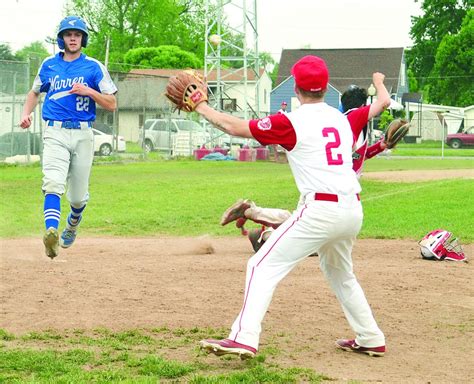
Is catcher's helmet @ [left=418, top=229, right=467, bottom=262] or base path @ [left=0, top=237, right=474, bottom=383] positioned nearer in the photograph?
base path @ [left=0, top=237, right=474, bottom=383]

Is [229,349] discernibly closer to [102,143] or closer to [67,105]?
[67,105]

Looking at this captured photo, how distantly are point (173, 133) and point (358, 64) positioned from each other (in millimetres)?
36432

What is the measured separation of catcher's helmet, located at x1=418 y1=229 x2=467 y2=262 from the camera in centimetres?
1059

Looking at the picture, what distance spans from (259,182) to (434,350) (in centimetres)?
1576

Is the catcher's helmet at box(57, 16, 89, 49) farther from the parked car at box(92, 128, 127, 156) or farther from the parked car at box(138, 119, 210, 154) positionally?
the parked car at box(138, 119, 210, 154)

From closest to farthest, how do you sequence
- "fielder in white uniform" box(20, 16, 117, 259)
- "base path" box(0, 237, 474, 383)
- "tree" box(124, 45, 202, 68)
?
"base path" box(0, 237, 474, 383)
"fielder in white uniform" box(20, 16, 117, 259)
"tree" box(124, 45, 202, 68)

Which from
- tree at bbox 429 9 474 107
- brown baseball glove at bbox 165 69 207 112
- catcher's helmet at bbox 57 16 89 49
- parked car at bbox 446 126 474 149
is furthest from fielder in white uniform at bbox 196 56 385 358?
tree at bbox 429 9 474 107

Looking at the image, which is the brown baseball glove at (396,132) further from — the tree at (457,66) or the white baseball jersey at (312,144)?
the tree at (457,66)

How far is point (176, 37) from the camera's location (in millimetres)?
71938

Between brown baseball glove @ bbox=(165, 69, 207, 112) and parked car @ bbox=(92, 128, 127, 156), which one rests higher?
brown baseball glove @ bbox=(165, 69, 207, 112)

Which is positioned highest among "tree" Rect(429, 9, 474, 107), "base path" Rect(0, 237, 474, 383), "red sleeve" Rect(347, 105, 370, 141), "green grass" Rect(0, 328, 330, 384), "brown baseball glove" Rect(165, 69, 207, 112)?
"tree" Rect(429, 9, 474, 107)

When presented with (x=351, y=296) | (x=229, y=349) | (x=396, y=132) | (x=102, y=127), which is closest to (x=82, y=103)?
(x=396, y=132)

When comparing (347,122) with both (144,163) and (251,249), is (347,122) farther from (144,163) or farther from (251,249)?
(144,163)

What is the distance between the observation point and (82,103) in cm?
862
